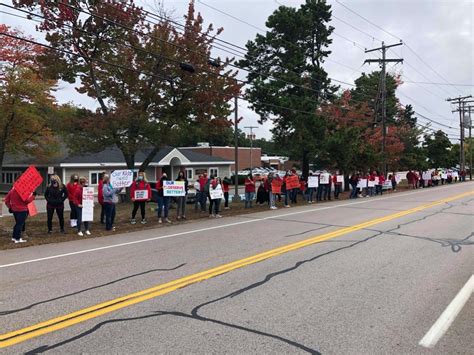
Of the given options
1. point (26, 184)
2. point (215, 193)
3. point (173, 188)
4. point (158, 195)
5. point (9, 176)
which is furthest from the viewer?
point (9, 176)

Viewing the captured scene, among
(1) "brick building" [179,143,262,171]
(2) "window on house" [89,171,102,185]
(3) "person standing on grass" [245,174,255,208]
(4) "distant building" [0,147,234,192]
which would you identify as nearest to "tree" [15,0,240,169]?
(3) "person standing on grass" [245,174,255,208]

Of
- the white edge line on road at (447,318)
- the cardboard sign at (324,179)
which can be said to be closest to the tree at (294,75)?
the cardboard sign at (324,179)

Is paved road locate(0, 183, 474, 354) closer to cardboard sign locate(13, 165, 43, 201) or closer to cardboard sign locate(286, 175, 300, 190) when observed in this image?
cardboard sign locate(13, 165, 43, 201)

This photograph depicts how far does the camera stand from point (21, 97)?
96.5 ft

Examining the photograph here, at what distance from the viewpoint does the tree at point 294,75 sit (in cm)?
2902

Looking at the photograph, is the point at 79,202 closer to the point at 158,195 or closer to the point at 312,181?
the point at 158,195

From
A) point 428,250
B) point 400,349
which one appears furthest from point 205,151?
point 400,349

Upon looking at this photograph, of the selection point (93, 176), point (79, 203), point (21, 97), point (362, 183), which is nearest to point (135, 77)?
point (79, 203)

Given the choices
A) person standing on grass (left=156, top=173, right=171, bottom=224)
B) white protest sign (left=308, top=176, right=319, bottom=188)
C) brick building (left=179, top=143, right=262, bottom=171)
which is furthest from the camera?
brick building (left=179, top=143, right=262, bottom=171)

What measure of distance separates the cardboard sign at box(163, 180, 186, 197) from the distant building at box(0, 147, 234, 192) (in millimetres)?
16079

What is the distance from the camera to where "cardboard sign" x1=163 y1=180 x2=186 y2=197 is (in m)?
15.6

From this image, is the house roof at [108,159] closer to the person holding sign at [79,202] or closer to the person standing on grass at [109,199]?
the person standing on grass at [109,199]

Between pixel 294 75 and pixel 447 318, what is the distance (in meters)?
25.5

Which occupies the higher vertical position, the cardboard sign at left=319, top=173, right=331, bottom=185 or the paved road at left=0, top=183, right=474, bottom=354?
the cardboard sign at left=319, top=173, right=331, bottom=185
